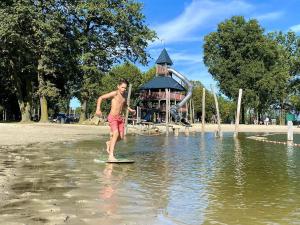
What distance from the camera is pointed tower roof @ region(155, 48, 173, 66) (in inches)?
3404

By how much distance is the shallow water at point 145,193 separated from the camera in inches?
231

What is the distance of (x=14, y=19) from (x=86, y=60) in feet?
26.5

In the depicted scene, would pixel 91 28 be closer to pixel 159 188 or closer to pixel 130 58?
pixel 130 58

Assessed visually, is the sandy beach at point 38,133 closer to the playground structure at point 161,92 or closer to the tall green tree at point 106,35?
the tall green tree at point 106,35

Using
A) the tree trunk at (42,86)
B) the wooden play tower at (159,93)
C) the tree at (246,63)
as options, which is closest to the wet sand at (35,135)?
the tree trunk at (42,86)

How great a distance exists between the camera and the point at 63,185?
8164mm

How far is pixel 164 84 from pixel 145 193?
72812mm

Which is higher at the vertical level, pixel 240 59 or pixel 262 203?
pixel 240 59

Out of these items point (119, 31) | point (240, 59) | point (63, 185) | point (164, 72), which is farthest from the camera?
point (164, 72)

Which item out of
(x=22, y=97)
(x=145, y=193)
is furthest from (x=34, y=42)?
(x=145, y=193)

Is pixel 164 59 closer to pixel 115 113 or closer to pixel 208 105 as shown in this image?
pixel 208 105

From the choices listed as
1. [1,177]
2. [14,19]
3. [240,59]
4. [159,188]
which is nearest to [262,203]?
[159,188]

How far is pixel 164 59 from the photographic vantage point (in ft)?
284

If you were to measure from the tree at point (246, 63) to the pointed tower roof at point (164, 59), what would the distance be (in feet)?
24.2
